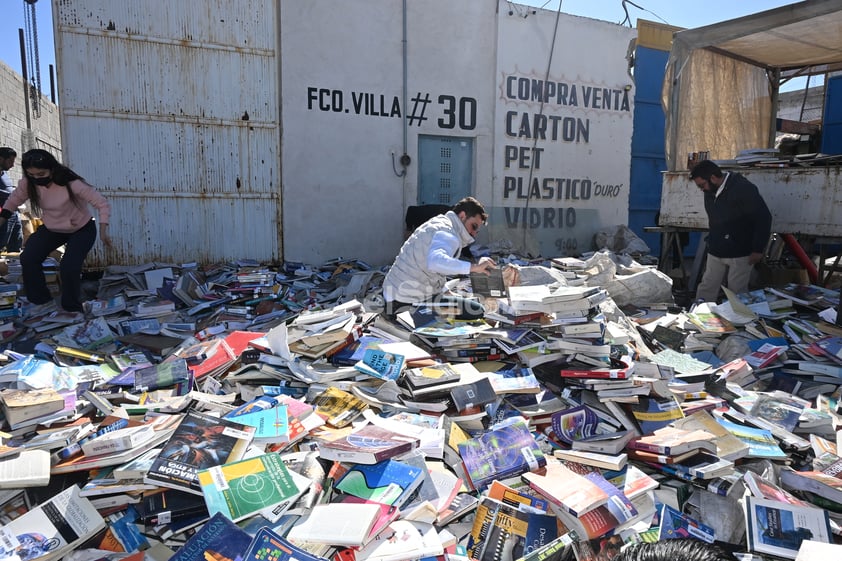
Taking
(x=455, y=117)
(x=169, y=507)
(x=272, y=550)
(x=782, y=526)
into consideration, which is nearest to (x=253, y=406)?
(x=169, y=507)

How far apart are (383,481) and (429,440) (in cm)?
40

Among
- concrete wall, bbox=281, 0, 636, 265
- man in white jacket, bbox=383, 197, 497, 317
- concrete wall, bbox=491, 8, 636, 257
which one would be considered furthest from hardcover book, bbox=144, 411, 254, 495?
concrete wall, bbox=491, 8, 636, 257

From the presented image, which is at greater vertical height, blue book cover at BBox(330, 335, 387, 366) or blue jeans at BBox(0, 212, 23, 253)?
blue jeans at BBox(0, 212, 23, 253)

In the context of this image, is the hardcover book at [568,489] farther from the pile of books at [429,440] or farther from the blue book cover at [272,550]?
the blue book cover at [272,550]

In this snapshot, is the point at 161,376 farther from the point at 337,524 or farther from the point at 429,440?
the point at 337,524

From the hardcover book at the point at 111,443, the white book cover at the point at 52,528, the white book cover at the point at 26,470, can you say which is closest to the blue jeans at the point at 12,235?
the white book cover at the point at 26,470

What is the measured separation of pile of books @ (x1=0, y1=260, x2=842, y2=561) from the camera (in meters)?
2.10

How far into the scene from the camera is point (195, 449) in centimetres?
238

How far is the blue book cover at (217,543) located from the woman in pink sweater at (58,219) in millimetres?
4135

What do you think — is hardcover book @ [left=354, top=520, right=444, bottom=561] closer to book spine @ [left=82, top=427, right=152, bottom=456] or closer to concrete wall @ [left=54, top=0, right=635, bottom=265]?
book spine @ [left=82, top=427, right=152, bottom=456]

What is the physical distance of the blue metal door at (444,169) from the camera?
872 centimetres

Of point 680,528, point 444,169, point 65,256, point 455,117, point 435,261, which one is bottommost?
point 680,528

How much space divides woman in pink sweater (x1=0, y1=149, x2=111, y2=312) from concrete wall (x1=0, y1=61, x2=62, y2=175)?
6.19 metres

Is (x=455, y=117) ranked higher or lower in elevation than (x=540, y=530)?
higher
